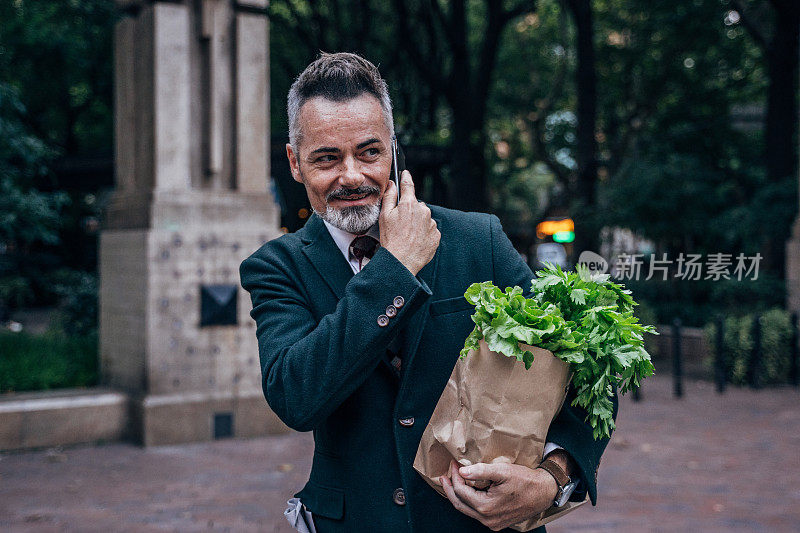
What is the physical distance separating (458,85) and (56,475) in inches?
441

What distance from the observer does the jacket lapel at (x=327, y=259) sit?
6.64 ft

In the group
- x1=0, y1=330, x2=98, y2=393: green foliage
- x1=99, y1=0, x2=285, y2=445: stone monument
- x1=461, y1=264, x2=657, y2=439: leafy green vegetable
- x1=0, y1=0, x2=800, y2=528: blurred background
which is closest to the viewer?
x1=461, y1=264, x2=657, y2=439: leafy green vegetable

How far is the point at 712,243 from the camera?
65.7ft

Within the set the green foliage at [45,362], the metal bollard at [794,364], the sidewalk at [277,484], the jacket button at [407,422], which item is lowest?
the sidewalk at [277,484]

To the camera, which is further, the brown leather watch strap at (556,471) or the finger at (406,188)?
the finger at (406,188)

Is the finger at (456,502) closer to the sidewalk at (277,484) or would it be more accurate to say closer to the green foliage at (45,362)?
the sidewalk at (277,484)

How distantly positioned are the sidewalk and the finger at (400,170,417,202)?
160 inches

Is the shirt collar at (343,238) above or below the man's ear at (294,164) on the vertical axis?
below

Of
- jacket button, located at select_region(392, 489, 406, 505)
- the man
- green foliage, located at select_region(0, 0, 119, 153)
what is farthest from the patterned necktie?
green foliage, located at select_region(0, 0, 119, 153)

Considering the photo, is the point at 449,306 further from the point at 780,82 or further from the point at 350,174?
the point at 780,82

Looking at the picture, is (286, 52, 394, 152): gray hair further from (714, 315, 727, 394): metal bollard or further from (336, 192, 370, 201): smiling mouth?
(714, 315, 727, 394): metal bollard

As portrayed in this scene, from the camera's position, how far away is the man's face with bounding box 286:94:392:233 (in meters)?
1.92

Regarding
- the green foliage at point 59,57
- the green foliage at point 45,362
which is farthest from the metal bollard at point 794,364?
the green foliage at point 59,57

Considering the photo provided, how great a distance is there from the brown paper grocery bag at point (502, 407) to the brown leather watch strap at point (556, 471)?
70mm
